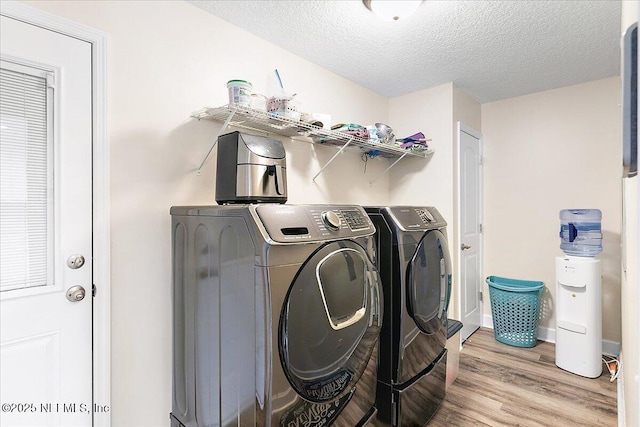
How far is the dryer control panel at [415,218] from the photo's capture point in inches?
69.4

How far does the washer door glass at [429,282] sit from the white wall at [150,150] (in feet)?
4.04

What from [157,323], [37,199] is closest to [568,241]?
[157,323]

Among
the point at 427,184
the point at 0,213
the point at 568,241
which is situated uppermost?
the point at 427,184

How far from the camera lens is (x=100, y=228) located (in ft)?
4.66

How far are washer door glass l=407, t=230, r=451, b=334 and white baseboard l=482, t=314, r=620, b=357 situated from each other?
184cm

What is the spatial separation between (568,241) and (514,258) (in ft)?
1.96

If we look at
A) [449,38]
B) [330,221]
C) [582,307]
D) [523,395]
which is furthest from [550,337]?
[330,221]

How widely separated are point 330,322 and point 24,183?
132 centimetres

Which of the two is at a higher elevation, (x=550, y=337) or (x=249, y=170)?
(x=249, y=170)

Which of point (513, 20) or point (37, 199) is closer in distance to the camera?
point (37, 199)

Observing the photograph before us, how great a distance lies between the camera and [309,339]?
1203 mm

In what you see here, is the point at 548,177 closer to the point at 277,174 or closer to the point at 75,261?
the point at 277,174

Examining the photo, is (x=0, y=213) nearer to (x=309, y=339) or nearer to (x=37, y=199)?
(x=37, y=199)

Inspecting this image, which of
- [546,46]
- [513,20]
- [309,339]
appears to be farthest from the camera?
[546,46]
